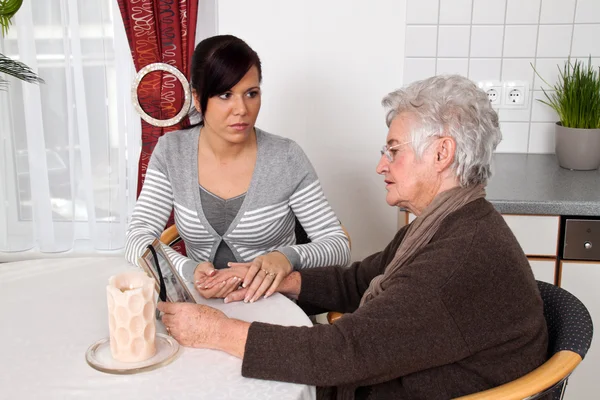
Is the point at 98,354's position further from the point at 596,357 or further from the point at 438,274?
the point at 596,357

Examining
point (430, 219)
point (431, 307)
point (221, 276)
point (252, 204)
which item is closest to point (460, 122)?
point (430, 219)

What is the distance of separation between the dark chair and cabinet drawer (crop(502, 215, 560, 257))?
0.62 meters

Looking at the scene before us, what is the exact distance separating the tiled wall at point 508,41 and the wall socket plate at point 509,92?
2 centimetres

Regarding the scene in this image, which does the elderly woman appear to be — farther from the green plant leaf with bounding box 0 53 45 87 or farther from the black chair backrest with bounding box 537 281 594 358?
the green plant leaf with bounding box 0 53 45 87

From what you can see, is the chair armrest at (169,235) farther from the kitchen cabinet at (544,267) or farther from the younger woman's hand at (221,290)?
the kitchen cabinet at (544,267)

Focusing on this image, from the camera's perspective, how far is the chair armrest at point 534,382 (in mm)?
1216

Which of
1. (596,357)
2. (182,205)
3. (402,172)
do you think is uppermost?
(402,172)

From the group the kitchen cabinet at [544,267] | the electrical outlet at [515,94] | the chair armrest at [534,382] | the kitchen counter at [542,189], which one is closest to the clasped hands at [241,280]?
the chair armrest at [534,382]

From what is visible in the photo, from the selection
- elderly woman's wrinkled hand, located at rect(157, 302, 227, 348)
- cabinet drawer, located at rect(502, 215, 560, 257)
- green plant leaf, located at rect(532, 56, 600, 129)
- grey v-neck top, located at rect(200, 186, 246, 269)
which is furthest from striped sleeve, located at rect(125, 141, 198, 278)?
green plant leaf, located at rect(532, 56, 600, 129)

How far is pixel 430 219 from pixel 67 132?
1947 millimetres

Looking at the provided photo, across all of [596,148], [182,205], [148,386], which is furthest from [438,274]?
[596,148]

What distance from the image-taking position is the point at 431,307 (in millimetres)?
1252

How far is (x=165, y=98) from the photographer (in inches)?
108

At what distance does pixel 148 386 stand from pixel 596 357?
5.14ft
